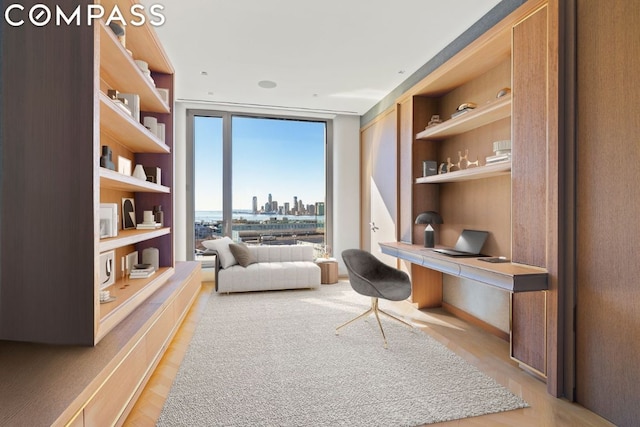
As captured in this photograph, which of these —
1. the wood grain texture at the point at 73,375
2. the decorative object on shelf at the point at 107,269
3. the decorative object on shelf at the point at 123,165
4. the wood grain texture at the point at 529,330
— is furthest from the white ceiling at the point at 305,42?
the wood grain texture at the point at 73,375

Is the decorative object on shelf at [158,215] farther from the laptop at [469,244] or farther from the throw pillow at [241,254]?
the laptop at [469,244]

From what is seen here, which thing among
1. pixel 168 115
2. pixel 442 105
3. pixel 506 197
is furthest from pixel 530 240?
pixel 168 115

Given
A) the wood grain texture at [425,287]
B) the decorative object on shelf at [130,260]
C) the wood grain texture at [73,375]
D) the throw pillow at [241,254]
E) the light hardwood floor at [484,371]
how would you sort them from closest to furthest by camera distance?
the wood grain texture at [73,375] < the light hardwood floor at [484,371] < the decorative object on shelf at [130,260] < the wood grain texture at [425,287] < the throw pillow at [241,254]

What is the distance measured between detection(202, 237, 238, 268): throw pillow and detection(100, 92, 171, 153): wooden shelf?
72.7 inches

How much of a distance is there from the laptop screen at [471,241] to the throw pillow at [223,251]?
10.1ft

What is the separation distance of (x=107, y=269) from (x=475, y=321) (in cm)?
347

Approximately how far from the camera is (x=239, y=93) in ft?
15.1

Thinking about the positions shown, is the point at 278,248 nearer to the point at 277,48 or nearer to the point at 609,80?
the point at 277,48

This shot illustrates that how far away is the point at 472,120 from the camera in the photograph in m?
3.08

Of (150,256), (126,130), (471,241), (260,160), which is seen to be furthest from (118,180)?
(260,160)

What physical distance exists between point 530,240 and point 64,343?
2897 mm

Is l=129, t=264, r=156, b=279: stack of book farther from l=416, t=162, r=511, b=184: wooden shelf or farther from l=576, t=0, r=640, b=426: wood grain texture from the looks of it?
l=576, t=0, r=640, b=426: wood grain texture

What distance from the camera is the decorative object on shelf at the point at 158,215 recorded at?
3086mm

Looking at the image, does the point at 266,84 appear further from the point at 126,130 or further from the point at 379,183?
the point at 126,130
